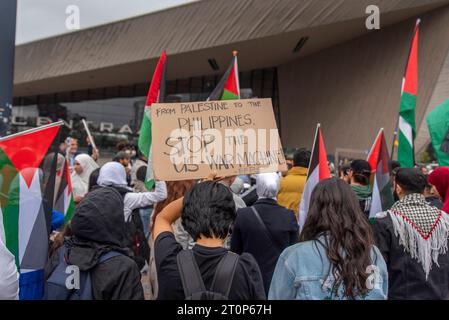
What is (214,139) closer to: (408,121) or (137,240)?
(137,240)

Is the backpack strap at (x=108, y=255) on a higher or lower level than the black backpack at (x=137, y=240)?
higher

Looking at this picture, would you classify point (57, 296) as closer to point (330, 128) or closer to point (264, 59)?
point (330, 128)

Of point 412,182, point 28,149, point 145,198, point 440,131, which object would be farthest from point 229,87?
point 28,149

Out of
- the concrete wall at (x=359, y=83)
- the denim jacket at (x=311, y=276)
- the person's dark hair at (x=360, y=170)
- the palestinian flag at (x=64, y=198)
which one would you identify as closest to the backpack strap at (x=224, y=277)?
the denim jacket at (x=311, y=276)

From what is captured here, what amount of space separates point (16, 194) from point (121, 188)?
1.59 meters

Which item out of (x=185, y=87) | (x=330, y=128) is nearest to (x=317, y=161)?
(x=330, y=128)

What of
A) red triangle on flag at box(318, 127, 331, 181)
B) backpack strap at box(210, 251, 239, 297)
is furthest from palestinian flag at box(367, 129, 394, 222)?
backpack strap at box(210, 251, 239, 297)

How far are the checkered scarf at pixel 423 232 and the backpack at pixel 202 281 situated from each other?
4.53ft

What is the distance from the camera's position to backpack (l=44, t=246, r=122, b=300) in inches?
82.8

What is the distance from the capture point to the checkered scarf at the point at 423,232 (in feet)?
9.16

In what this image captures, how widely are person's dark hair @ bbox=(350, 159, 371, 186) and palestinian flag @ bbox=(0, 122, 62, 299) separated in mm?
2611

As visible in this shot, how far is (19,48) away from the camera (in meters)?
22.7

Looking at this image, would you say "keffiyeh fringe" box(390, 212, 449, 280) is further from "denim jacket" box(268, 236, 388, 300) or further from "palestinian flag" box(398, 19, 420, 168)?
"palestinian flag" box(398, 19, 420, 168)

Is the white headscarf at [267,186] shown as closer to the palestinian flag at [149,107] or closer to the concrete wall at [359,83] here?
the palestinian flag at [149,107]
